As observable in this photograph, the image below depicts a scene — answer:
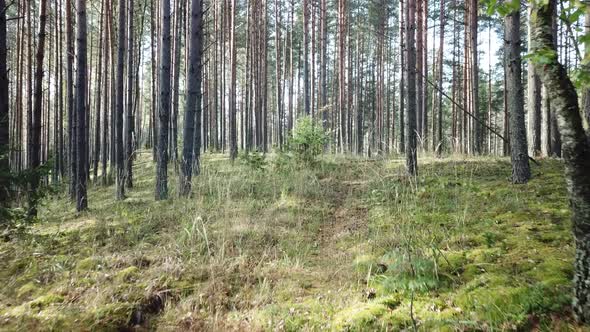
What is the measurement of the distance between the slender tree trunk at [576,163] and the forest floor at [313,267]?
0.21m

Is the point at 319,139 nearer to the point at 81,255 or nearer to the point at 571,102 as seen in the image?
the point at 81,255

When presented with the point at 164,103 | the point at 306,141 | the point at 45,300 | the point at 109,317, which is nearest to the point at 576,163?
the point at 109,317

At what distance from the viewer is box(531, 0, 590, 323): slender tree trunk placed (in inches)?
81.0

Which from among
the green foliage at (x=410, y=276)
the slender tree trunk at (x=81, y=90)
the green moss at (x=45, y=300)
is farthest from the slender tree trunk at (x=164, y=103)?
the green foliage at (x=410, y=276)

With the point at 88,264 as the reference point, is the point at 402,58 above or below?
above

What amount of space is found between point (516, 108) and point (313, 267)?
14.0 ft

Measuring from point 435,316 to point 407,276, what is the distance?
63cm

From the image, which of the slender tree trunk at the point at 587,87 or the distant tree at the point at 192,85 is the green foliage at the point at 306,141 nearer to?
the distant tree at the point at 192,85

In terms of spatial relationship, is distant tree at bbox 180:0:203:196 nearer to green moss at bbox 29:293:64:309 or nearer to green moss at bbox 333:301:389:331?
green moss at bbox 29:293:64:309

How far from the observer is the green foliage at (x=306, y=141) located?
880cm

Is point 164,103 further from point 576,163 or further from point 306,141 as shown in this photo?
point 576,163

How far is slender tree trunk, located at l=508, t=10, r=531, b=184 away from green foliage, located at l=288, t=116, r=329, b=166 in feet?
14.7

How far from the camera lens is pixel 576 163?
2088mm

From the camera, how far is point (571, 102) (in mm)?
2125
